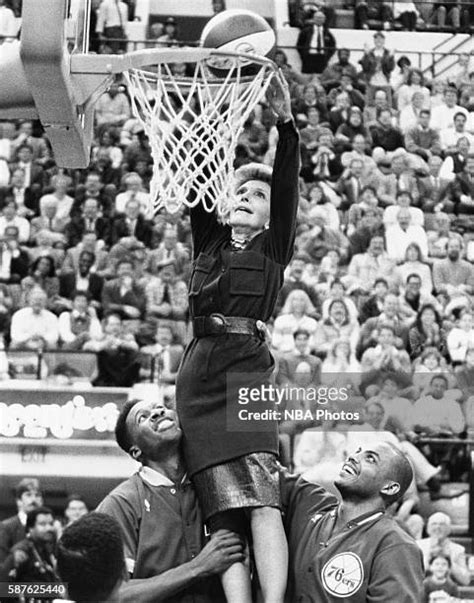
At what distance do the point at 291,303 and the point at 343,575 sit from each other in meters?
5.11

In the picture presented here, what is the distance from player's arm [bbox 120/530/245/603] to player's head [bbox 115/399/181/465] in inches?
13.3

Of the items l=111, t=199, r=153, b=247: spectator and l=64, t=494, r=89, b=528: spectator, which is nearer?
l=64, t=494, r=89, b=528: spectator

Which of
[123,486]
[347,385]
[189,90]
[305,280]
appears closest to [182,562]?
[123,486]

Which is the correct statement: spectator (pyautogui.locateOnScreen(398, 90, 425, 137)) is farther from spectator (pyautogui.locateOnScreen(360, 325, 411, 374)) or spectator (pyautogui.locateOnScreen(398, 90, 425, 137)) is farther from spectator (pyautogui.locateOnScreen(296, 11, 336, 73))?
spectator (pyautogui.locateOnScreen(360, 325, 411, 374))

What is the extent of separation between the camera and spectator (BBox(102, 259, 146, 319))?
28.3 ft

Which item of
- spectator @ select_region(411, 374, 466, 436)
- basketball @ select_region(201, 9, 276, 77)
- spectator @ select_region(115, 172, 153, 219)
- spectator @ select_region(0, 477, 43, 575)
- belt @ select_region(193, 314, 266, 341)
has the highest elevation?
basketball @ select_region(201, 9, 276, 77)

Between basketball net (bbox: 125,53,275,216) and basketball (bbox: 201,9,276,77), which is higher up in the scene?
basketball (bbox: 201,9,276,77)

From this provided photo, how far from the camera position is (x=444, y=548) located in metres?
7.47

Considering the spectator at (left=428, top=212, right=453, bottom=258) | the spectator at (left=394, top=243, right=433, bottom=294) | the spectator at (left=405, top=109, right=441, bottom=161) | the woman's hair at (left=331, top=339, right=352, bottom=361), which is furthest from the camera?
the spectator at (left=405, top=109, right=441, bottom=161)

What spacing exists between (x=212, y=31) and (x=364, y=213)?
5.94 meters

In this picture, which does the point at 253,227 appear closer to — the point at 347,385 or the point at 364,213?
the point at 347,385

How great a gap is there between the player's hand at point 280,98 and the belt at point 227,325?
0.61m

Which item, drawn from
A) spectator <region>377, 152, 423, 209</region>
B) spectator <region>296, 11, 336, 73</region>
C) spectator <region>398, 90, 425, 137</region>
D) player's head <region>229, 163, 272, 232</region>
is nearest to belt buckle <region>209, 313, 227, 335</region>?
player's head <region>229, 163, 272, 232</region>

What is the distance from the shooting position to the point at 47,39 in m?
3.23
